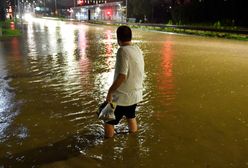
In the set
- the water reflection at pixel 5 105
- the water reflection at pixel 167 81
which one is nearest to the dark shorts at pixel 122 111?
the water reflection at pixel 5 105

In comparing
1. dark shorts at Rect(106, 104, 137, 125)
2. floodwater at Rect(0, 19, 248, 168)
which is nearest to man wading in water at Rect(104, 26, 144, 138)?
dark shorts at Rect(106, 104, 137, 125)

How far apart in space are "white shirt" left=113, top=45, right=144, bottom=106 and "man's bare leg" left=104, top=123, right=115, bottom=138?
0.57m

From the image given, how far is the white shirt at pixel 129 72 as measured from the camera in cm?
506

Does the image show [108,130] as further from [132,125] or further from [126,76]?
[126,76]

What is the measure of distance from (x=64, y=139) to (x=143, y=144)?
4.22 ft

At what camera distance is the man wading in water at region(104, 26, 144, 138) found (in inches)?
199

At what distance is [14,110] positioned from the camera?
7.47 meters

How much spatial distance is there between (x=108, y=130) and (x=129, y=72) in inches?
42.5

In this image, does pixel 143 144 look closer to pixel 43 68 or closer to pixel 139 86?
pixel 139 86

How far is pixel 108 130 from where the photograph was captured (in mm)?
5680

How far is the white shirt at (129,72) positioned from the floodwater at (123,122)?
0.76 m

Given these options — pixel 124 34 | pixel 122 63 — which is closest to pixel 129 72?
pixel 122 63

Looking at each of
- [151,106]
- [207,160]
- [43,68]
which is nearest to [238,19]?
[43,68]

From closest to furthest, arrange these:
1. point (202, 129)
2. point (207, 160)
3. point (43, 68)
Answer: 1. point (207, 160)
2. point (202, 129)
3. point (43, 68)
